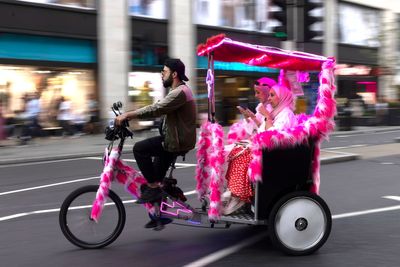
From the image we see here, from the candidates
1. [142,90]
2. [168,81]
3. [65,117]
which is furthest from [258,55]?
[142,90]

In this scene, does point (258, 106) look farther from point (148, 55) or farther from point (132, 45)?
point (148, 55)

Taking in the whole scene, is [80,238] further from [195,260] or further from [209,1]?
[209,1]

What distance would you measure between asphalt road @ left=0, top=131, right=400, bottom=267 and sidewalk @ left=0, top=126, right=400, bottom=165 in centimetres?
353

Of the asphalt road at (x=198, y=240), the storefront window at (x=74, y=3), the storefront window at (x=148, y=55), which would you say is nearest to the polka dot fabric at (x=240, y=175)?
the asphalt road at (x=198, y=240)

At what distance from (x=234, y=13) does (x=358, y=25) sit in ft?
41.5

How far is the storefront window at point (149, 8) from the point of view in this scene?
21.1 m

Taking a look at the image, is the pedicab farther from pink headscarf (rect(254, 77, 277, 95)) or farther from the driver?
pink headscarf (rect(254, 77, 277, 95))

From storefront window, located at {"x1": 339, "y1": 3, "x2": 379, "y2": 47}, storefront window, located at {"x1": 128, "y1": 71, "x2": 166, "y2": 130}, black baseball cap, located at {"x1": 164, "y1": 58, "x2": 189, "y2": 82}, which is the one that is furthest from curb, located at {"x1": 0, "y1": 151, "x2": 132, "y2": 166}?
storefront window, located at {"x1": 339, "y1": 3, "x2": 379, "y2": 47}

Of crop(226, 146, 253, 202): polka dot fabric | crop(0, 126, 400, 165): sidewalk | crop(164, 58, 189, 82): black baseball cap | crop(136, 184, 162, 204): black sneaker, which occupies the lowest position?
crop(0, 126, 400, 165): sidewalk

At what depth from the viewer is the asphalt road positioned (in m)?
4.50

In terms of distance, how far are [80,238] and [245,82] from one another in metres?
19.3

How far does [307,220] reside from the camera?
15.3ft

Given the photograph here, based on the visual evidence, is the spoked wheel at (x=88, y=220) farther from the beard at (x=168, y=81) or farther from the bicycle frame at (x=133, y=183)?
the beard at (x=168, y=81)

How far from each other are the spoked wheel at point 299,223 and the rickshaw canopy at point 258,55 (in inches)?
52.7
